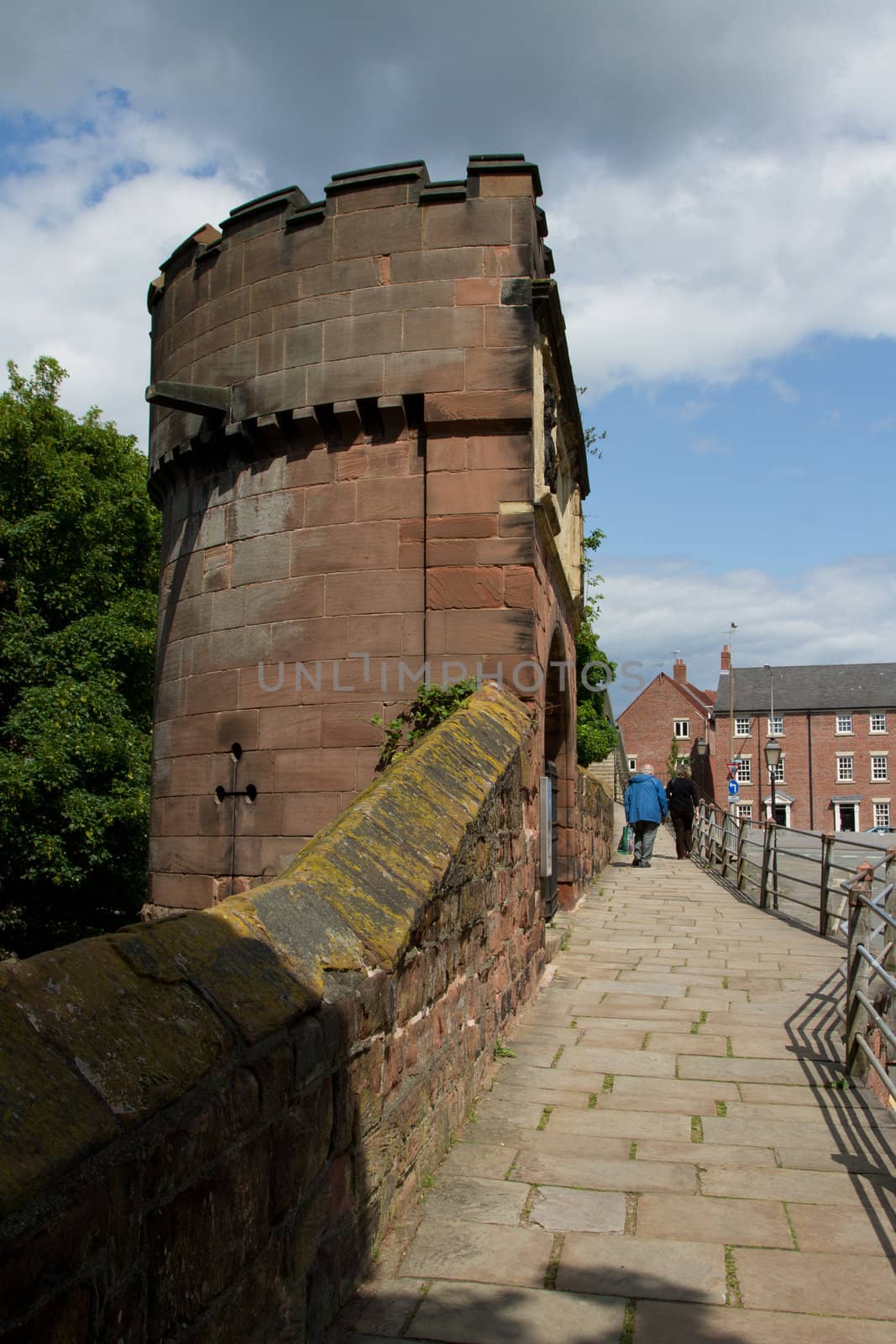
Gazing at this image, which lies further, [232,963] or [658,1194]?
[658,1194]

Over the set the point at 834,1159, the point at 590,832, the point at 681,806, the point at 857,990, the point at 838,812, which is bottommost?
the point at 838,812

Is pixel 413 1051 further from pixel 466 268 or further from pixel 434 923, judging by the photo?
pixel 466 268

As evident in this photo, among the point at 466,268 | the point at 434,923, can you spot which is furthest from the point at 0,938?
the point at 434,923

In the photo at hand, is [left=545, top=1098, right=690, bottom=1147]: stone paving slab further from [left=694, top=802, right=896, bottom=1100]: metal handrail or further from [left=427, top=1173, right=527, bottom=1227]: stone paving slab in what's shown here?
[left=694, top=802, right=896, bottom=1100]: metal handrail

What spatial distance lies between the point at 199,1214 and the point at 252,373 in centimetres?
699

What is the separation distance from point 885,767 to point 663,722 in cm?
1379

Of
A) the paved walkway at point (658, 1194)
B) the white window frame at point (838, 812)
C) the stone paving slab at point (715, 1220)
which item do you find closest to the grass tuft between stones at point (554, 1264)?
the paved walkway at point (658, 1194)

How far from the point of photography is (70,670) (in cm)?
1881

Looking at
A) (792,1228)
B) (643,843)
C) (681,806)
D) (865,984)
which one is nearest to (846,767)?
(681,806)

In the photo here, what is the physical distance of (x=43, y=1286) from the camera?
1.67 m

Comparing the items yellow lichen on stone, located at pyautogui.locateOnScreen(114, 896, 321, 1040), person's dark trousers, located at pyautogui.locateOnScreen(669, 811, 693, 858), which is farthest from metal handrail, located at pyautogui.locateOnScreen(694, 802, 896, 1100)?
person's dark trousers, located at pyautogui.locateOnScreen(669, 811, 693, 858)

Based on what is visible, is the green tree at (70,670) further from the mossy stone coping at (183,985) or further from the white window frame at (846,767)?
the white window frame at (846,767)

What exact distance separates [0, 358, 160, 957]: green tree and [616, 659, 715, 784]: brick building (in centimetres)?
5232

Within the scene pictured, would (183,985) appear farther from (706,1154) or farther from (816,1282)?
(706,1154)
